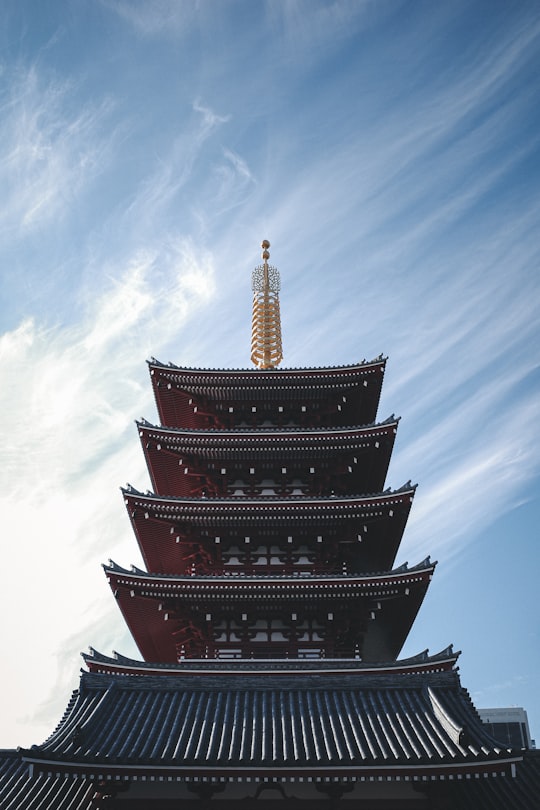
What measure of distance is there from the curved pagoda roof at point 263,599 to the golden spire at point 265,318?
1349cm

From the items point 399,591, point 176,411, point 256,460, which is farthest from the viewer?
point 176,411

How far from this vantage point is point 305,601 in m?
21.5

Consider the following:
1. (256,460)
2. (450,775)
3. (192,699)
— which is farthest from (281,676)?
(256,460)

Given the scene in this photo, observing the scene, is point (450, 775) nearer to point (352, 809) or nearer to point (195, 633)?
point (352, 809)

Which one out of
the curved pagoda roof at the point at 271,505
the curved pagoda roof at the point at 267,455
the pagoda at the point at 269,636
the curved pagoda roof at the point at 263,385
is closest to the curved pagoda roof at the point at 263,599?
the pagoda at the point at 269,636

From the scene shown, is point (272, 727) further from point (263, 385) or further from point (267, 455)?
point (263, 385)

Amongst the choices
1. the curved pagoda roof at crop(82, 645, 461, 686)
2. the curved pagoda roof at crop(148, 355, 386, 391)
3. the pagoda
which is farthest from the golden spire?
the curved pagoda roof at crop(82, 645, 461, 686)

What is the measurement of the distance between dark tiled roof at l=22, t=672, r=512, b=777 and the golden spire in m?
16.9

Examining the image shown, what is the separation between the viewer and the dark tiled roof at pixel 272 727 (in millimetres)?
14453

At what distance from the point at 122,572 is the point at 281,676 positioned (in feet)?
19.4

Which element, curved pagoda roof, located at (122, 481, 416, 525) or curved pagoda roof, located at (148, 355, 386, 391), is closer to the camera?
curved pagoda roof, located at (122, 481, 416, 525)

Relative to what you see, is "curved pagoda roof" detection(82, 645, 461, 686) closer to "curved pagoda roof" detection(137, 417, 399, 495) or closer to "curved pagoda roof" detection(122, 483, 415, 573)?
"curved pagoda roof" detection(122, 483, 415, 573)

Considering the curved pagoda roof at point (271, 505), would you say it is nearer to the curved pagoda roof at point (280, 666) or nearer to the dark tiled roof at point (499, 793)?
the curved pagoda roof at point (280, 666)

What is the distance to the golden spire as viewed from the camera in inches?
1296
